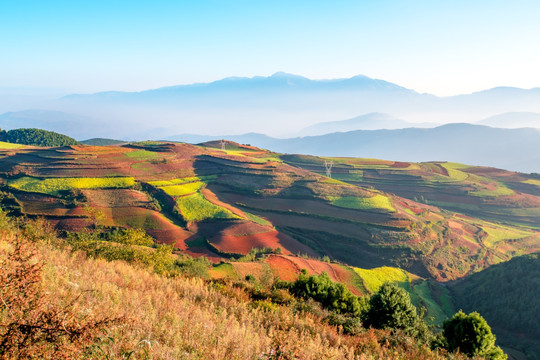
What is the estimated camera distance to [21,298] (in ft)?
15.1

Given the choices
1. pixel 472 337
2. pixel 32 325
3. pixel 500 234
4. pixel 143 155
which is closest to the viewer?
pixel 32 325

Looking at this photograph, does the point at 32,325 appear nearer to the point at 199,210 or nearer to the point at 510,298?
the point at 510,298

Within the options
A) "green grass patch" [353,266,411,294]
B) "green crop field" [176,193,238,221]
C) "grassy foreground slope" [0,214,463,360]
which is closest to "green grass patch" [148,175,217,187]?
"green crop field" [176,193,238,221]

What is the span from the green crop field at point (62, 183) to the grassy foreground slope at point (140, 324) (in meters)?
70.9

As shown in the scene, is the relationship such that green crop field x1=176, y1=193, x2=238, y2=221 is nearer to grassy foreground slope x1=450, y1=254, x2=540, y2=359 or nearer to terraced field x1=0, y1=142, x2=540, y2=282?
terraced field x1=0, y1=142, x2=540, y2=282

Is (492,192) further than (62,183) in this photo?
Yes

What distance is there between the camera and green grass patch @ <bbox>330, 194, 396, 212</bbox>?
74.6 meters

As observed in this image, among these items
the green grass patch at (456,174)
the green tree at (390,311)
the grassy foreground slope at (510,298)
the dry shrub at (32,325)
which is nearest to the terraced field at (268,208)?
the green grass patch at (456,174)

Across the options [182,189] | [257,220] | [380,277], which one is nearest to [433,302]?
[380,277]

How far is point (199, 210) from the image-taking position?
69.2 meters

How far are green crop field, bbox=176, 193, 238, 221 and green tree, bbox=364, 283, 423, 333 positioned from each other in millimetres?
48765

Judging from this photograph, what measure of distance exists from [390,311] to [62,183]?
78196mm

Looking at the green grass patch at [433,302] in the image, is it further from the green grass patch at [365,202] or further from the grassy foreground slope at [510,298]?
the green grass patch at [365,202]

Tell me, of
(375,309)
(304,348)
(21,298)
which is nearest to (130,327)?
(21,298)
